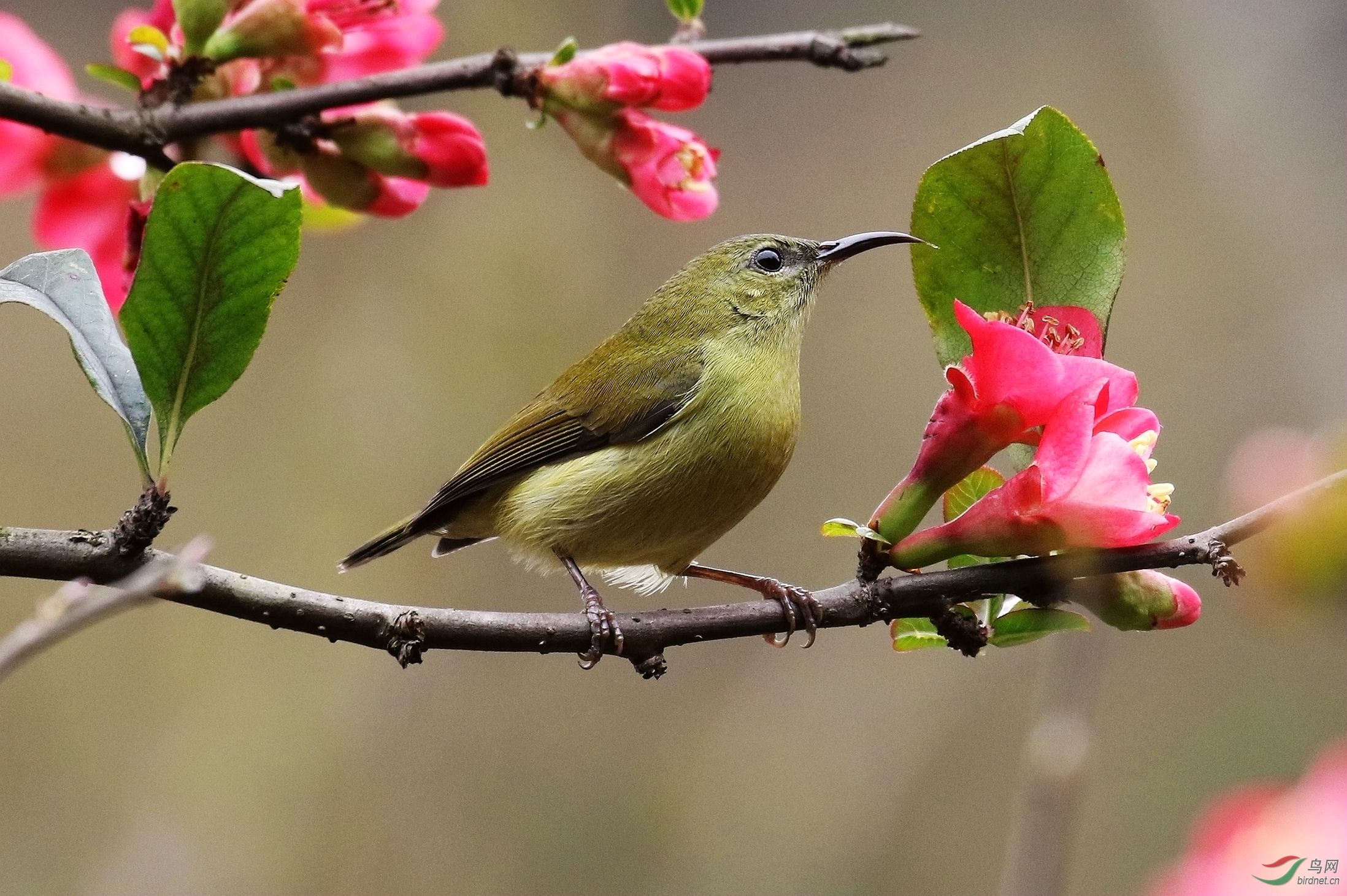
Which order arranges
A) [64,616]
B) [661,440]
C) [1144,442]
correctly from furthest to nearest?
[661,440] < [1144,442] < [64,616]

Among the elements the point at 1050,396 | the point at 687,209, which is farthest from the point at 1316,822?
the point at 687,209

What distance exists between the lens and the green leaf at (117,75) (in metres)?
1.75

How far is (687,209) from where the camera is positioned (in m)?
1.78

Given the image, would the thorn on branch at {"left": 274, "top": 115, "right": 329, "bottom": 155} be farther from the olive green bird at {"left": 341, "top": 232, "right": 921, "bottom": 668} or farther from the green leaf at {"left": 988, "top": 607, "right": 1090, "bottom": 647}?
the green leaf at {"left": 988, "top": 607, "right": 1090, "bottom": 647}

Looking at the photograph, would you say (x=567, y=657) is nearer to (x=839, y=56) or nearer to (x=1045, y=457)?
(x=839, y=56)

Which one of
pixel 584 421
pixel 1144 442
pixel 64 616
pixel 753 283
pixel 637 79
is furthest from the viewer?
pixel 753 283

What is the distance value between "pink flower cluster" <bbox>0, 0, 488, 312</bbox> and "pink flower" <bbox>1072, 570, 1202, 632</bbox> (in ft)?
3.45

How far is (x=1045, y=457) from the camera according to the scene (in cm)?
131

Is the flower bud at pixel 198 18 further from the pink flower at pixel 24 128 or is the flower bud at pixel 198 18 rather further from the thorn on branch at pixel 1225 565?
the thorn on branch at pixel 1225 565

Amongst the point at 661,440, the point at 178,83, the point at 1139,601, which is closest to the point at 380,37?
the point at 178,83

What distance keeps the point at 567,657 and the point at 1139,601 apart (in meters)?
4.36

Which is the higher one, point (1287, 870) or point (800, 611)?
point (800, 611)

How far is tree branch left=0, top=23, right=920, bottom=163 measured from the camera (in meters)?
1.60

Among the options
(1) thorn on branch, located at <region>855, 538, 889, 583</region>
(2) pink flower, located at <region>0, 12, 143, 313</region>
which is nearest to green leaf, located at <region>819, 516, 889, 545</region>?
(1) thorn on branch, located at <region>855, 538, 889, 583</region>
